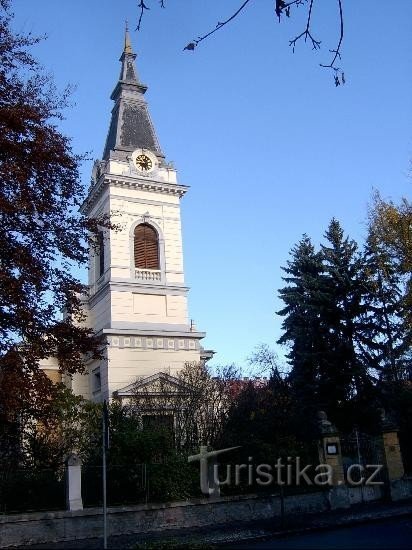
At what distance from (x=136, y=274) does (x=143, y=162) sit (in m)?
7.08

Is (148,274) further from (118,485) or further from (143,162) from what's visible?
(118,485)

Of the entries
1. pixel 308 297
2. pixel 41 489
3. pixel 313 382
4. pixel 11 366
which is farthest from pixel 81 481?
pixel 308 297

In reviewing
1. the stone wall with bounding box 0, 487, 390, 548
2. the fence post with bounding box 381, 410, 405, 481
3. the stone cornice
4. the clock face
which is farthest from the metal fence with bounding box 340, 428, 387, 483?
the clock face

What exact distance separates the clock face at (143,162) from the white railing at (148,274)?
20.7ft

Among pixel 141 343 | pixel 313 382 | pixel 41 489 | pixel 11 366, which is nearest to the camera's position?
pixel 11 366

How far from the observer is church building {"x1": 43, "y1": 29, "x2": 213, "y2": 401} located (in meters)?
31.4

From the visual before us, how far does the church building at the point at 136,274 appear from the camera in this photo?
1235 inches

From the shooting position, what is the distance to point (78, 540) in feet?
45.0

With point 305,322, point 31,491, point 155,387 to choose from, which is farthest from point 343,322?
point 31,491

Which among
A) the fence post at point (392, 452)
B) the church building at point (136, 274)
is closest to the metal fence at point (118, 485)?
the fence post at point (392, 452)

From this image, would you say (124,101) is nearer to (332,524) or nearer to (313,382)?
(313,382)

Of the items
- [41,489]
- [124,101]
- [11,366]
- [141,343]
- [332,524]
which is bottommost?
[332,524]

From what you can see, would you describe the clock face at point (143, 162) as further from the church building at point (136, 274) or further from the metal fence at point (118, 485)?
the metal fence at point (118, 485)

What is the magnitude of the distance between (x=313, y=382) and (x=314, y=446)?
9023 millimetres
